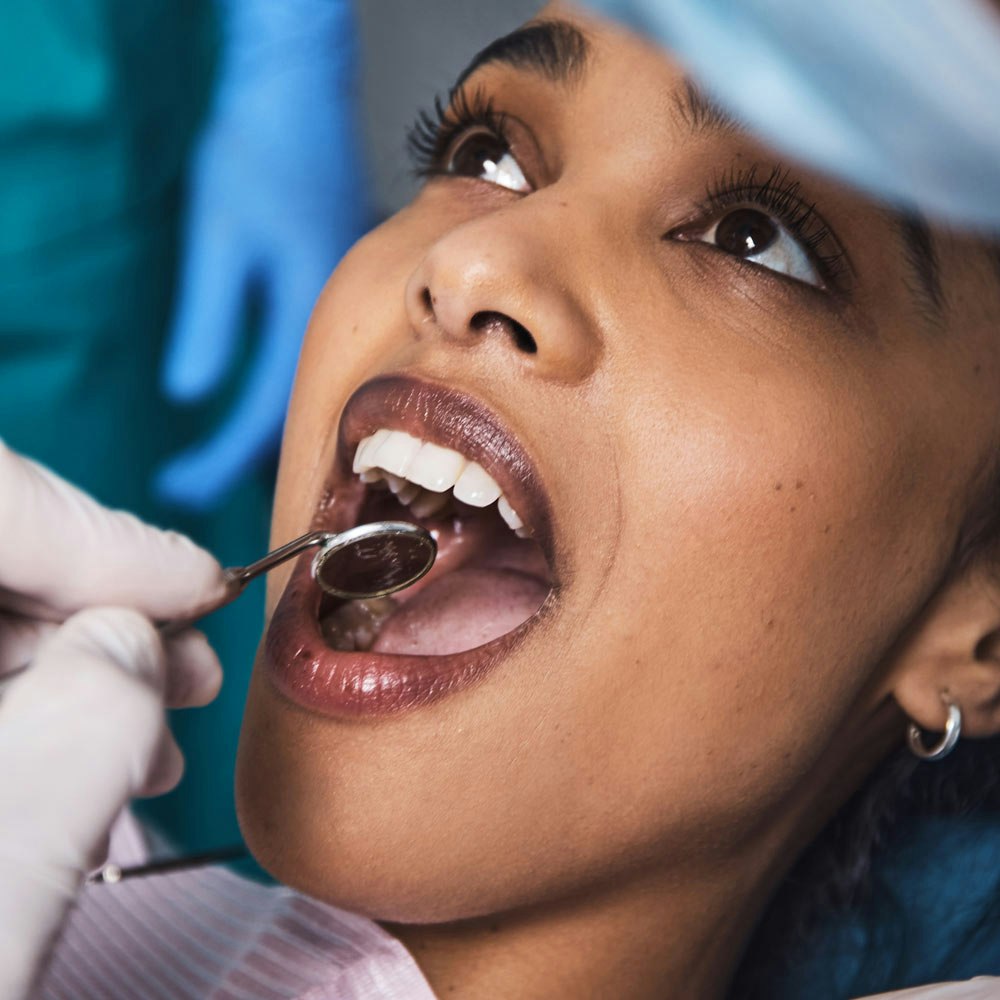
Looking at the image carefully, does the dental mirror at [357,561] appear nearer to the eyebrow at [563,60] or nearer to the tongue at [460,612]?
the tongue at [460,612]

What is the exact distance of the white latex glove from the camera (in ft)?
2.84

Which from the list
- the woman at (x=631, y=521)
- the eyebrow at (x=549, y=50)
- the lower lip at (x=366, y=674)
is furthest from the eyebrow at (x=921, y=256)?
the lower lip at (x=366, y=674)

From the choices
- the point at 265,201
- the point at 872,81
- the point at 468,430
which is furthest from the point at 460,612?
the point at 265,201

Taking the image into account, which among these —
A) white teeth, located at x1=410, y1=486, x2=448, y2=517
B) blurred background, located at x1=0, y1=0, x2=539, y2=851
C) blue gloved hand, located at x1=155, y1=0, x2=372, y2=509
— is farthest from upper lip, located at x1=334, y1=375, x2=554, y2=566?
blue gloved hand, located at x1=155, y1=0, x2=372, y2=509

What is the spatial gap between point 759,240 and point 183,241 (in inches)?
38.4

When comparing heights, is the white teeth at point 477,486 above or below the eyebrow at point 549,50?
below

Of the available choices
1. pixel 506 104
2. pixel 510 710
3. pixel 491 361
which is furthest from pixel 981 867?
pixel 506 104

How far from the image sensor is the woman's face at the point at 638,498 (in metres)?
0.82

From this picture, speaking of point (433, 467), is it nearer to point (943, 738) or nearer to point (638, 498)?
point (638, 498)

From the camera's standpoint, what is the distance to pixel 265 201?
64.0 inches

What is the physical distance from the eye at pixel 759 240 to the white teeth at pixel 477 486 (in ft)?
0.73

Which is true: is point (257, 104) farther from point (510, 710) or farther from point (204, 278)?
point (510, 710)

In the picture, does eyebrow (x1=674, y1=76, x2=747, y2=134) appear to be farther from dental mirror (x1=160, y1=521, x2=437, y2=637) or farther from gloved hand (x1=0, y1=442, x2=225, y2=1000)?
gloved hand (x1=0, y1=442, x2=225, y2=1000)

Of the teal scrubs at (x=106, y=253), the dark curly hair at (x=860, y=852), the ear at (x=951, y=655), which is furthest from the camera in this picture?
the teal scrubs at (x=106, y=253)
